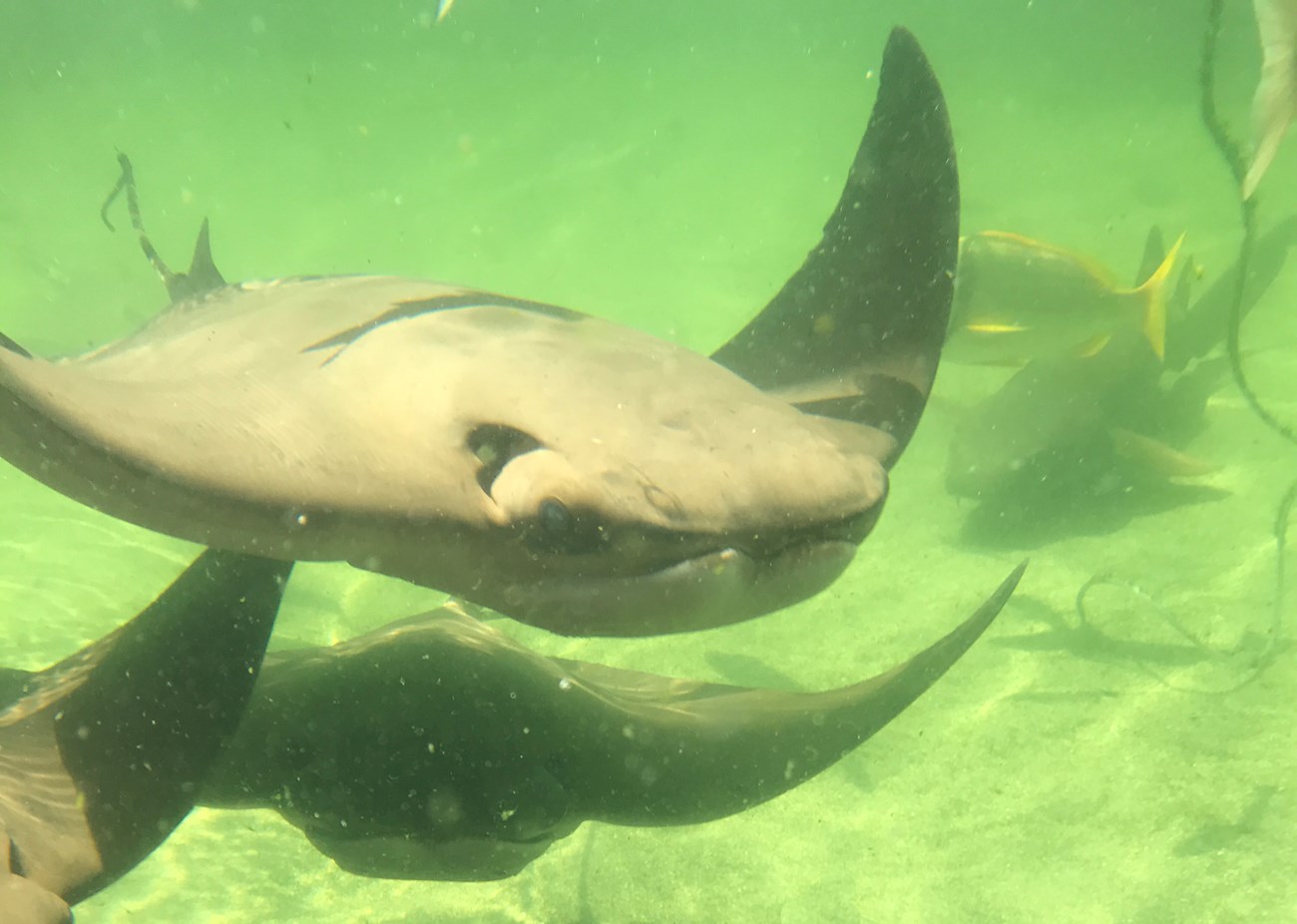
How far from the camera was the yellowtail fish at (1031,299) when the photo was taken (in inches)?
243

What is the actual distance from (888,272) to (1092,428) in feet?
14.9

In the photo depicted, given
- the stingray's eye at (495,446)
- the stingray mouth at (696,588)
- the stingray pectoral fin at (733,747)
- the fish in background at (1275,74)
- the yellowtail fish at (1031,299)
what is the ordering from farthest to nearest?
1. the yellowtail fish at (1031,299)
2. the fish in background at (1275,74)
3. the stingray pectoral fin at (733,747)
4. the stingray's eye at (495,446)
5. the stingray mouth at (696,588)

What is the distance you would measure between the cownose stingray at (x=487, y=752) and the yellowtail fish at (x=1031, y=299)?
13.1 feet

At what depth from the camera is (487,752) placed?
8.38 feet

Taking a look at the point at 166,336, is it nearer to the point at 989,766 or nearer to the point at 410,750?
the point at 410,750

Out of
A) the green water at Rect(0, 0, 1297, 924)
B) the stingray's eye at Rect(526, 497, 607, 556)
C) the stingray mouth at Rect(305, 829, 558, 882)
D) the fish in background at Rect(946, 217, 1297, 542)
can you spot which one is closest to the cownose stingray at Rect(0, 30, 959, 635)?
the stingray's eye at Rect(526, 497, 607, 556)

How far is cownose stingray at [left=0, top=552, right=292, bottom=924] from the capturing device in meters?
1.94

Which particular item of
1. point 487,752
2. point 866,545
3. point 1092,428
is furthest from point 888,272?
point 1092,428

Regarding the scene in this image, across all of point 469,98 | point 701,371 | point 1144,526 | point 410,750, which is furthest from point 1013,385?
A: point 469,98

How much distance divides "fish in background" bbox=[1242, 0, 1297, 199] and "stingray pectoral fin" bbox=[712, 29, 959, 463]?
4.48 ft

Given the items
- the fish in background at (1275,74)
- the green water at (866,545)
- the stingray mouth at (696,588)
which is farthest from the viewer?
the green water at (866,545)

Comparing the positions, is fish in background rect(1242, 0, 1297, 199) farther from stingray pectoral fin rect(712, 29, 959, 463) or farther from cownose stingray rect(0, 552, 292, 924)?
cownose stingray rect(0, 552, 292, 924)

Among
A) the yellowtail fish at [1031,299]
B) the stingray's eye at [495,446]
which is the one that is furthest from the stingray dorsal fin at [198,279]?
the yellowtail fish at [1031,299]

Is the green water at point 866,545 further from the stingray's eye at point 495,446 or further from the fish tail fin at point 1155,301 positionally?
the stingray's eye at point 495,446
